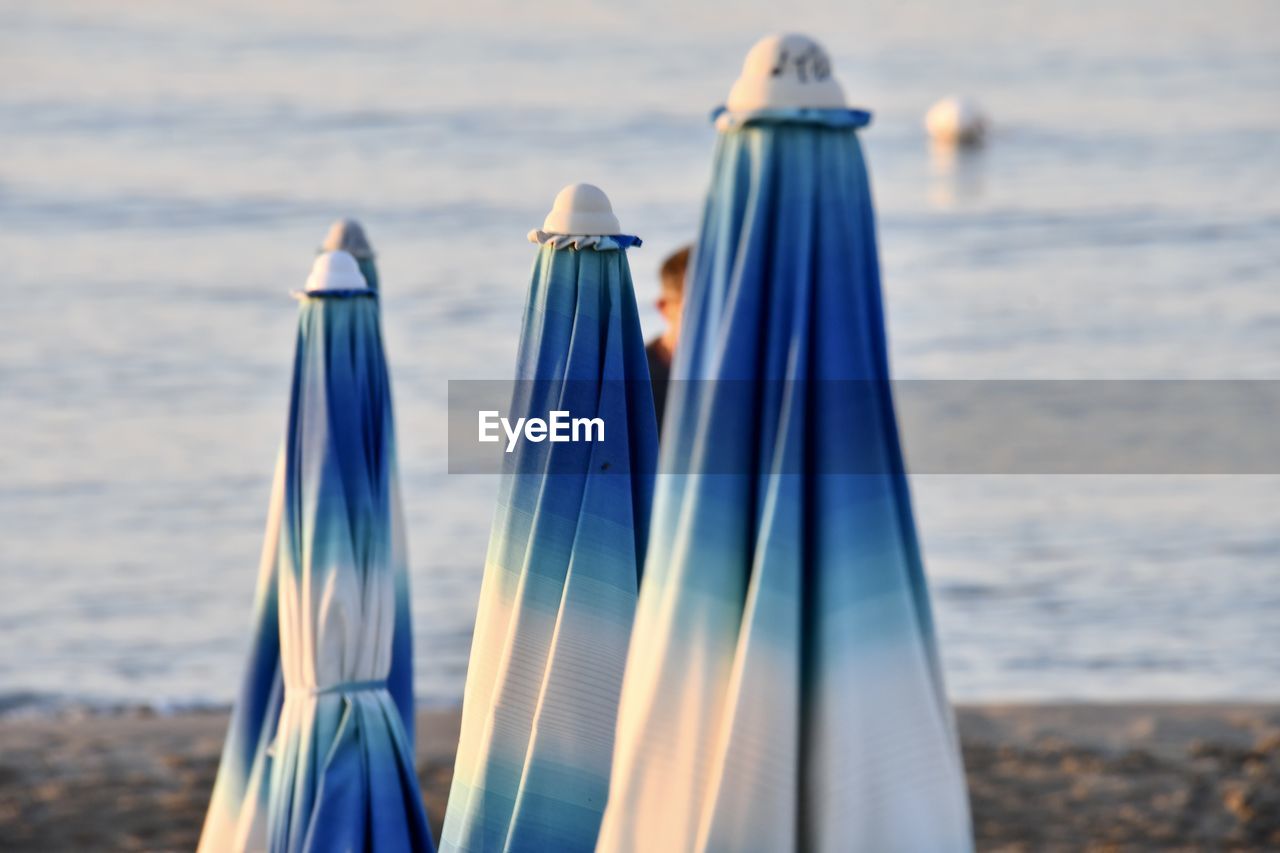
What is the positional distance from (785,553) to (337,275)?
3608 mm

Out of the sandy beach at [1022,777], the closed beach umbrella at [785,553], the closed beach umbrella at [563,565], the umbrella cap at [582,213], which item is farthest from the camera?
the sandy beach at [1022,777]

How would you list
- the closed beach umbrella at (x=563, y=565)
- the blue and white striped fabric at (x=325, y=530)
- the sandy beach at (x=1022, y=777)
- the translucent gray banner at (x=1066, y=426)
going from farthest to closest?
the translucent gray banner at (x=1066, y=426) < the sandy beach at (x=1022, y=777) < the blue and white striped fabric at (x=325, y=530) < the closed beach umbrella at (x=563, y=565)

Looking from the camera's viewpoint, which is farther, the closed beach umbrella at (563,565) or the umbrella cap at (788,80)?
the closed beach umbrella at (563,565)

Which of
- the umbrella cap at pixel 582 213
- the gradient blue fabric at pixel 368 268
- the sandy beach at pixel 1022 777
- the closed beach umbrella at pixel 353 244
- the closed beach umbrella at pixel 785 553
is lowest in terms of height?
the sandy beach at pixel 1022 777

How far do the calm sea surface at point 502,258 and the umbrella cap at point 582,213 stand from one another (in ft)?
27.8

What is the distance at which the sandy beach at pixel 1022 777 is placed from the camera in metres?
9.42

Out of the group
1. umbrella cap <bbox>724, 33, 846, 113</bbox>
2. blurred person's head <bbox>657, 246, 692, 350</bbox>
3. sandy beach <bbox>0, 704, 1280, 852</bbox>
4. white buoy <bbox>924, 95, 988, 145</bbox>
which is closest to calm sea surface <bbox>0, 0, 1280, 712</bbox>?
white buoy <bbox>924, 95, 988, 145</bbox>

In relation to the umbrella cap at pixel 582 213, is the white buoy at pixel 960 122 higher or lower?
higher

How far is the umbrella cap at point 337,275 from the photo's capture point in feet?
21.9

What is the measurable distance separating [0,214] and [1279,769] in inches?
993

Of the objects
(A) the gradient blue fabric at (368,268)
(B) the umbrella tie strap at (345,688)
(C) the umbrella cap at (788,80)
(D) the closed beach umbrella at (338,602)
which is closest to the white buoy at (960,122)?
(A) the gradient blue fabric at (368,268)

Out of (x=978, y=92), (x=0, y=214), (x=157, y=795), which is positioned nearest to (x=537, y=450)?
(x=157, y=795)

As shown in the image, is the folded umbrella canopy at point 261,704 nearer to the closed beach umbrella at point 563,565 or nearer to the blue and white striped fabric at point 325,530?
the blue and white striped fabric at point 325,530

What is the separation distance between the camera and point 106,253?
28547 millimetres
